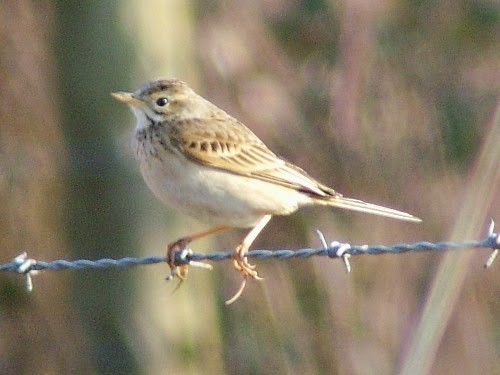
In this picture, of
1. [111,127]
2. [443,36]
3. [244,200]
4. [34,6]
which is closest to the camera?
[244,200]

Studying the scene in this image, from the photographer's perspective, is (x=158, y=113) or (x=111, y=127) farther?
(x=111, y=127)

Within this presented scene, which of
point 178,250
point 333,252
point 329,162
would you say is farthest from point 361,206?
point 329,162

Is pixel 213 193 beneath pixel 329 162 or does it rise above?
beneath

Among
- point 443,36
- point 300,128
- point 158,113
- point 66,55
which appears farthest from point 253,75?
point 158,113

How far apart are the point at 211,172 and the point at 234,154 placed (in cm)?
33

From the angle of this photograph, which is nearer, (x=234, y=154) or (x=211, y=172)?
(x=211, y=172)

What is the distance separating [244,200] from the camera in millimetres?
6551

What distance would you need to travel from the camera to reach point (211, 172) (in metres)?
6.59

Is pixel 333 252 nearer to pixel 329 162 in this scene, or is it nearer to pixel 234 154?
pixel 234 154

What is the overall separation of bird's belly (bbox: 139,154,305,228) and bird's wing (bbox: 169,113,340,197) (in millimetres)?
51

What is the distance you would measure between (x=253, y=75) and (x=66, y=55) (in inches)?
100

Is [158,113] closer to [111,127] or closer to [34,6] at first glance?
[111,127]

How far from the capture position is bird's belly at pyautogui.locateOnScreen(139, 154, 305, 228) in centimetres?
638

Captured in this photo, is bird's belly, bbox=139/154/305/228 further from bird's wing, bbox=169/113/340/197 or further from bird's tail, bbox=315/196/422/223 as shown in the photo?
bird's tail, bbox=315/196/422/223
